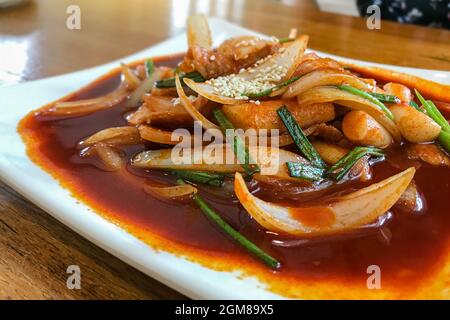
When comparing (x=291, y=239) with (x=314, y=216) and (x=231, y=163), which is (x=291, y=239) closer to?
(x=314, y=216)

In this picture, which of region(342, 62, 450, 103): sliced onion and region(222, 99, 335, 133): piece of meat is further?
region(342, 62, 450, 103): sliced onion

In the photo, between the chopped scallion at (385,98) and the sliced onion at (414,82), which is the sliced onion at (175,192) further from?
the sliced onion at (414,82)

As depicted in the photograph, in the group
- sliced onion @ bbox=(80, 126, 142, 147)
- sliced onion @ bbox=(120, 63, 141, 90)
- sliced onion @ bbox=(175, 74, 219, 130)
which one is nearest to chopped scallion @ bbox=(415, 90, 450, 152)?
sliced onion @ bbox=(175, 74, 219, 130)

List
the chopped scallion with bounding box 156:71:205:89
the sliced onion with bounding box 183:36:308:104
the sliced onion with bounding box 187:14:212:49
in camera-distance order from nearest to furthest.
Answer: the sliced onion with bounding box 183:36:308:104 < the chopped scallion with bounding box 156:71:205:89 < the sliced onion with bounding box 187:14:212:49

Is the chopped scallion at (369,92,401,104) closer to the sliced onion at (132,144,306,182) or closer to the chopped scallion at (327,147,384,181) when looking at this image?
the chopped scallion at (327,147,384,181)

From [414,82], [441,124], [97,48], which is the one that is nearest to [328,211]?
[441,124]

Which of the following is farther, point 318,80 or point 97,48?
point 97,48

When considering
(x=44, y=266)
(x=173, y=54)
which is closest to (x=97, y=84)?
(x=173, y=54)

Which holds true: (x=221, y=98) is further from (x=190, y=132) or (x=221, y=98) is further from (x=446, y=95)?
(x=446, y=95)
